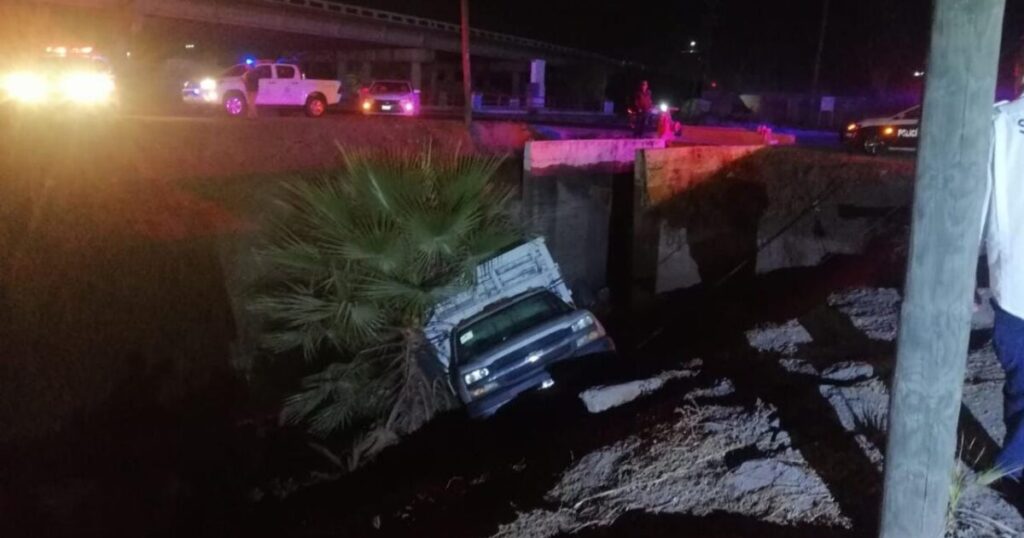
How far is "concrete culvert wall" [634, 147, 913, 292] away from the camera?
54.0 feet

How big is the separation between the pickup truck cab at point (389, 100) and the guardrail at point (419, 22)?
53.5 feet

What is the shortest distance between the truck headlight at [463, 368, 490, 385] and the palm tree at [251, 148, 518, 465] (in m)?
0.45

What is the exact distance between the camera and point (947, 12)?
2.61 metres

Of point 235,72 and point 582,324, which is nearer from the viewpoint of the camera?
point 582,324

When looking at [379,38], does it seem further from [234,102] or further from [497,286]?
[497,286]

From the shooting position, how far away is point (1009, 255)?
362cm

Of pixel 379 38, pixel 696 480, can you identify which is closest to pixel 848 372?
pixel 696 480

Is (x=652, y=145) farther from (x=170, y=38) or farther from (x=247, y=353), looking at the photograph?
(x=170, y=38)

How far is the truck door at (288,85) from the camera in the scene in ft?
96.6

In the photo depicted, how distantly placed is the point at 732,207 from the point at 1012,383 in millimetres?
14376

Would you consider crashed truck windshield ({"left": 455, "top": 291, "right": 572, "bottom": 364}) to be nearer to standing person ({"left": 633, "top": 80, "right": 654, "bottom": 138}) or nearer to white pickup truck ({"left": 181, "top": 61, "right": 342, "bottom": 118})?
standing person ({"left": 633, "top": 80, "right": 654, "bottom": 138})

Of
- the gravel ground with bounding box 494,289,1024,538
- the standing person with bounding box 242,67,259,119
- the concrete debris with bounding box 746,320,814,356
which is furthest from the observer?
the standing person with bounding box 242,67,259,119

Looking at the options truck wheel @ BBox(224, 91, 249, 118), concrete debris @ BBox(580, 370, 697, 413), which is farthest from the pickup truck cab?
concrete debris @ BBox(580, 370, 697, 413)

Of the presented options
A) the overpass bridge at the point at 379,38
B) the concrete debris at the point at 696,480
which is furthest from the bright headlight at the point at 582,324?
the overpass bridge at the point at 379,38
